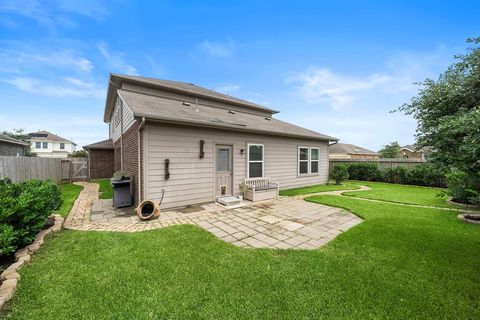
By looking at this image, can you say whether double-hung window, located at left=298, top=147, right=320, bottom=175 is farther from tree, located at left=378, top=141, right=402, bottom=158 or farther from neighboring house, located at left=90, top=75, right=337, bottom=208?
tree, located at left=378, top=141, right=402, bottom=158

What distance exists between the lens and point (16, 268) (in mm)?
2742

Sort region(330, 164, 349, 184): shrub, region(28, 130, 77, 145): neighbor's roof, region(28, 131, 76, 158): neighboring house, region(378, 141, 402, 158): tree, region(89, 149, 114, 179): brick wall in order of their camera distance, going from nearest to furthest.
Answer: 1. region(330, 164, 349, 184): shrub
2. region(89, 149, 114, 179): brick wall
3. region(28, 131, 76, 158): neighboring house
4. region(28, 130, 77, 145): neighbor's roof
5. region(378, 141, 402, 158): tree

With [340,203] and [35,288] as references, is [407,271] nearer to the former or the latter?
[340,203]

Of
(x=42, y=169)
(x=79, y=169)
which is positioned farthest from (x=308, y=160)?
(x=79, y=169)

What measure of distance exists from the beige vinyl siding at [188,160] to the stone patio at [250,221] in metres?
0.51

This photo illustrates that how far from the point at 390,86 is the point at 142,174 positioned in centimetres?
1257

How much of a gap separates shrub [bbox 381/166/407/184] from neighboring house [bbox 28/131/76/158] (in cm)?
4907

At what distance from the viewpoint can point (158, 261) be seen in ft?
10.1

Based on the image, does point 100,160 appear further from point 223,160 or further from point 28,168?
point 223,160

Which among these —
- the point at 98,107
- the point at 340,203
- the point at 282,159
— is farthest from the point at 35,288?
the point at 98,107

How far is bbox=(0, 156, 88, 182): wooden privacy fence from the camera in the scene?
25.3 ft

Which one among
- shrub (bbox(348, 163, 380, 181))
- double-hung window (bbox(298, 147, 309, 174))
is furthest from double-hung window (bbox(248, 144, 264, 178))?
shrub (bbox(348, 163, 380, 181))

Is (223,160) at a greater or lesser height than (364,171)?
greater

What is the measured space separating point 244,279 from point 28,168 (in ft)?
38.1
